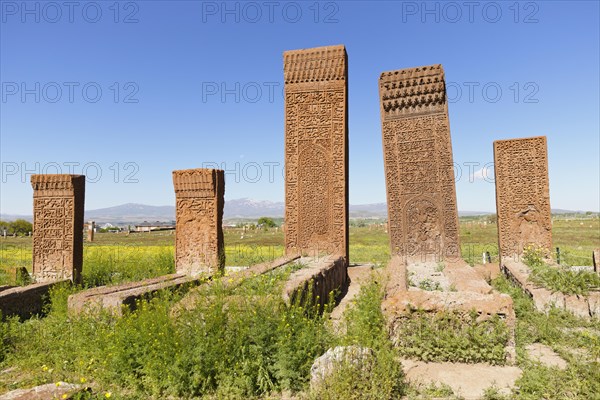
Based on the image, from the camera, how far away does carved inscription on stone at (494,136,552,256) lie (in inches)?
347

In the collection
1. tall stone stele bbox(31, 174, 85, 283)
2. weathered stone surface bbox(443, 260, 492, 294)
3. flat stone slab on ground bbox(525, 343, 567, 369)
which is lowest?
flat stone slab on ground bbox(525, 343, 567, 369)

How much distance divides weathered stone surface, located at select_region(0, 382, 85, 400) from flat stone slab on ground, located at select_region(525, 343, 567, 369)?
363cm

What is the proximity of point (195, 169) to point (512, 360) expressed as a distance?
595cm

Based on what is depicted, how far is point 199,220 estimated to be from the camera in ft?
24.9

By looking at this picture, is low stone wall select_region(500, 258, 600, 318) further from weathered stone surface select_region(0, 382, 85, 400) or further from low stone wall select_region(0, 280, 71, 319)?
low stone wall select_region(0, 280, 71, 319)

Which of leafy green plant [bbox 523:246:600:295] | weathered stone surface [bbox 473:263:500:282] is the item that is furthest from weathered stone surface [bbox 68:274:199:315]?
weathered stone surface [bbox 473:263:500:282]

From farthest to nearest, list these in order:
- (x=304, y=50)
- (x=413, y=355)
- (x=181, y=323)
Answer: (x=304, y=50), (x=413, y=355), (x=181, y=323)

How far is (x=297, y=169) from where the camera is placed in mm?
8016

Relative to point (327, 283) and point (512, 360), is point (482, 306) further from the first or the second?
point (327, 283)

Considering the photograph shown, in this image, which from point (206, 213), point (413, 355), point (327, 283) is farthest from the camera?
point (206, 213)

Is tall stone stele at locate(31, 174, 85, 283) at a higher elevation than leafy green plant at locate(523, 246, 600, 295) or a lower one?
higher

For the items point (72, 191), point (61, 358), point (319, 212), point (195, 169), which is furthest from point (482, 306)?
point (72, 191)

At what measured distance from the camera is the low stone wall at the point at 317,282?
4.29 m

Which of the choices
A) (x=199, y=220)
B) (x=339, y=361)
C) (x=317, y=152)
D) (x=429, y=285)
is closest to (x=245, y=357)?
(x=339, y=361)
